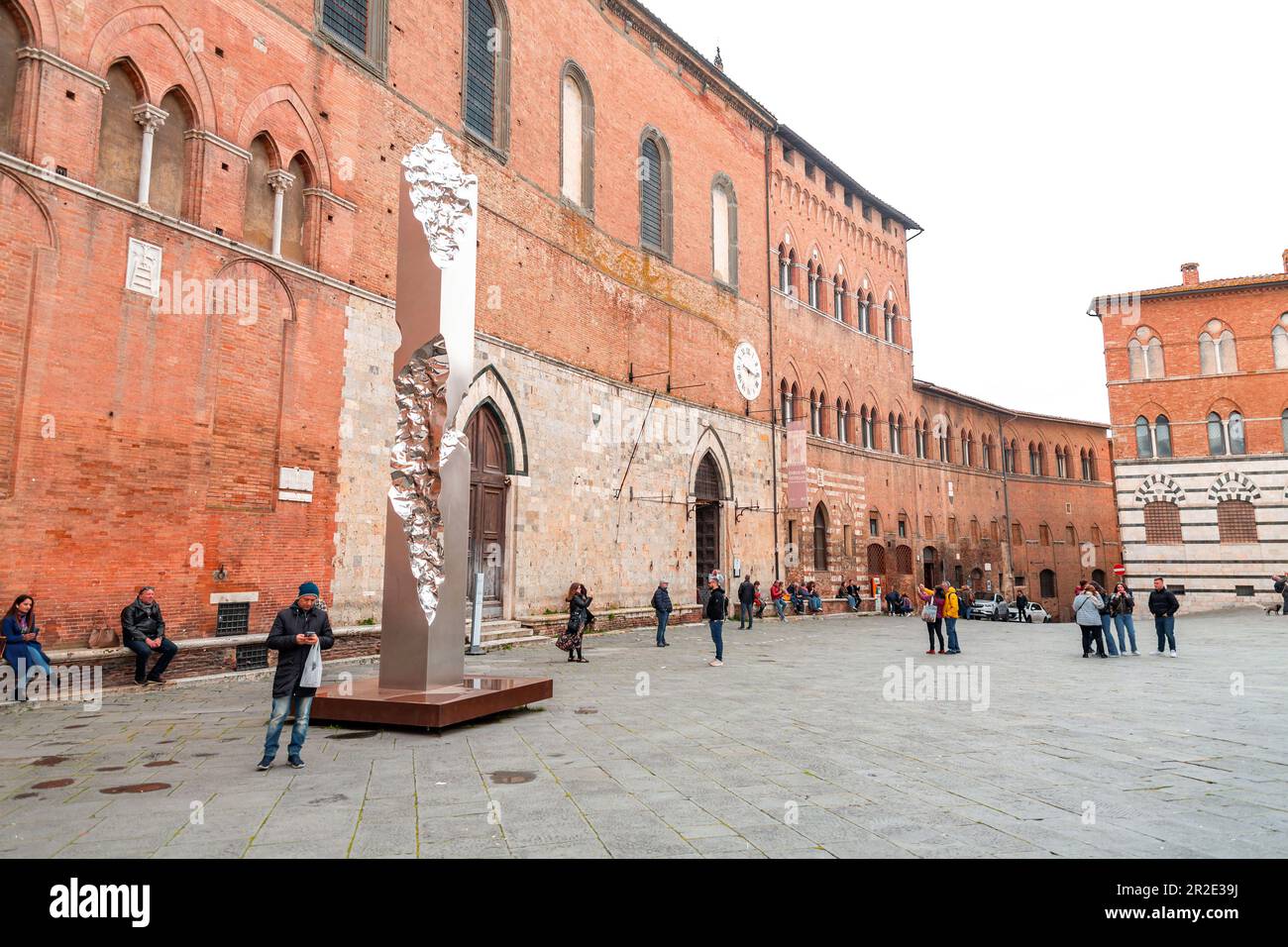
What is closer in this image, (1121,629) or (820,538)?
(1121,629)

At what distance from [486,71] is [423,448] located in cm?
1363

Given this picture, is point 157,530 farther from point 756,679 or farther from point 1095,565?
point 1095,565

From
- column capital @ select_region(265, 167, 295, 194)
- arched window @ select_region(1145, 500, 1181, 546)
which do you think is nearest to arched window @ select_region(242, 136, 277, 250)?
column capital @ select_region(265, 167, 295, 194)

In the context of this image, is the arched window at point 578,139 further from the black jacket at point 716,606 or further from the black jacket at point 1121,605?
the black jacket at point 1121,605

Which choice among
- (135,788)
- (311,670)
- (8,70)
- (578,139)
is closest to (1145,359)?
(578,139)

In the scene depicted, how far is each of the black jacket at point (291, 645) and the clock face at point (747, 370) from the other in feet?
70.3

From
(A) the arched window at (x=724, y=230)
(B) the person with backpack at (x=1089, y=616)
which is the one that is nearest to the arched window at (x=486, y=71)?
(A) the arched window at (x=724, y=230)

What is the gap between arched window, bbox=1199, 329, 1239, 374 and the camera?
3184 cm

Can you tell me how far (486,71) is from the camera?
1853 cm

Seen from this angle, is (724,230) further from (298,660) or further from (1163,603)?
(298,660)

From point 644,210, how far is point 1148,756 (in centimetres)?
2091

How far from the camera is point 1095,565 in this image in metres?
45.8

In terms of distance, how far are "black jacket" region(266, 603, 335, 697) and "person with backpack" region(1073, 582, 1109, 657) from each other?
1391cm
